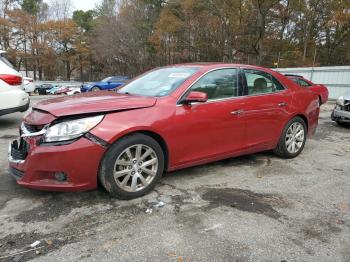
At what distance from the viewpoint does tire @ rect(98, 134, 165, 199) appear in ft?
11.4

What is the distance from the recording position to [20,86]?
7.22 meters

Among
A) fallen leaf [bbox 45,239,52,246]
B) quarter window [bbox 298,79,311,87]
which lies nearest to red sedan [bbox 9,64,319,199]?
fallen leaf [bbox 45,239,52,246]

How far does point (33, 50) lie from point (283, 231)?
52211 millimetres

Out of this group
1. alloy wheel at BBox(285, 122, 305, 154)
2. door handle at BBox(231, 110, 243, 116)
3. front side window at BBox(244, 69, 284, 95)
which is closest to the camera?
door handle at BBox(231, 110, 243, 116)

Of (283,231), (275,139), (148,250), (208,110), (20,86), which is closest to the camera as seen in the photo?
(148,250)

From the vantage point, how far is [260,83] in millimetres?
4992

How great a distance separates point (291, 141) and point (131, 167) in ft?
9.67

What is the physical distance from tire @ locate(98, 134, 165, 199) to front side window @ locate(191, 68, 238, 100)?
97 centimetres

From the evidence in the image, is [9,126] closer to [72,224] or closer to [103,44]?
[72,224]

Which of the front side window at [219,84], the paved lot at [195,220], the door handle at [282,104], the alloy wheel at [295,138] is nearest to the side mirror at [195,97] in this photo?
the front side window at [219,84]

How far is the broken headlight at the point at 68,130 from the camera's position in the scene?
10.9ft

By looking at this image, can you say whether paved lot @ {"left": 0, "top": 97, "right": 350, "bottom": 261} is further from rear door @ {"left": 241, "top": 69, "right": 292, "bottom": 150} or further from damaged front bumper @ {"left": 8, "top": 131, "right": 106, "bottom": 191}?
rear door @ {"left": 241, "top": 69, "right": 292, "bottom": 150}

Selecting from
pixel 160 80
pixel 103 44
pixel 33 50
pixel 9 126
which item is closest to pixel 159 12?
pixel 103 44

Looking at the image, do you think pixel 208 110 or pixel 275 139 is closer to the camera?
pixel 208 110
